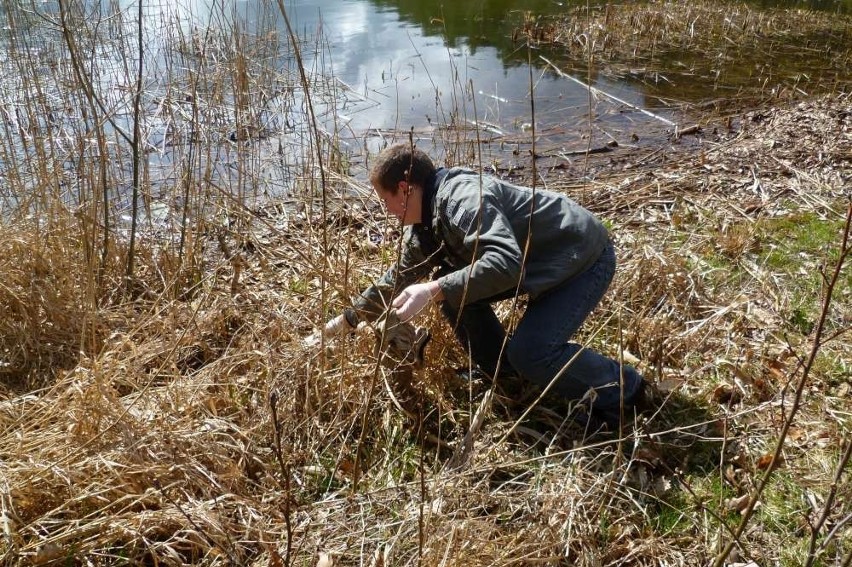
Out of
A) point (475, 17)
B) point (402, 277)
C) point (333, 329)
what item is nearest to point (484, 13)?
point (475, 17)

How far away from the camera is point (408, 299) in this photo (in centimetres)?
232

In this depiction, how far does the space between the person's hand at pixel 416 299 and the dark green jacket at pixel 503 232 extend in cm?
4

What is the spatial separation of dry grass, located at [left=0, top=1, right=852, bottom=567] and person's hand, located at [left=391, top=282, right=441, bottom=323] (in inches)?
11.4

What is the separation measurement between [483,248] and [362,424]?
0.71 metres

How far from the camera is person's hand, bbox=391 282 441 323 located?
2.30 meters

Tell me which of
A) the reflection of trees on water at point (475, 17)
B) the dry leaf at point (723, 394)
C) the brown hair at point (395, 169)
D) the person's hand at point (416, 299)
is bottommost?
the dry leaf at point (723, 394)

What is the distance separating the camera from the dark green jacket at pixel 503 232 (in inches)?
92.0

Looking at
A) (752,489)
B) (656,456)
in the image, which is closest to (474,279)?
(656,456)

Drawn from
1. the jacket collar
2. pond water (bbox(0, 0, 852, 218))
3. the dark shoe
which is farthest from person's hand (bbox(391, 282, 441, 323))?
pond water (bbox(0, 0, 852, 218))

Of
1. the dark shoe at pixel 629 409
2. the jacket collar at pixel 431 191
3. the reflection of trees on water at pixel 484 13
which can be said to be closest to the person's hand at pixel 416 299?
the jacket collar at pixel 431 191

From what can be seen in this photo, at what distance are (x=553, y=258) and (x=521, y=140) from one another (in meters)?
4.64

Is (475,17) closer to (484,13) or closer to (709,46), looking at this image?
(484,13)

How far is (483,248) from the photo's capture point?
2.37m

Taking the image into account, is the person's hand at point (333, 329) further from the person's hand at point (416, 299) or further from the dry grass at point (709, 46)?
the dry grass at point (709, 46)
